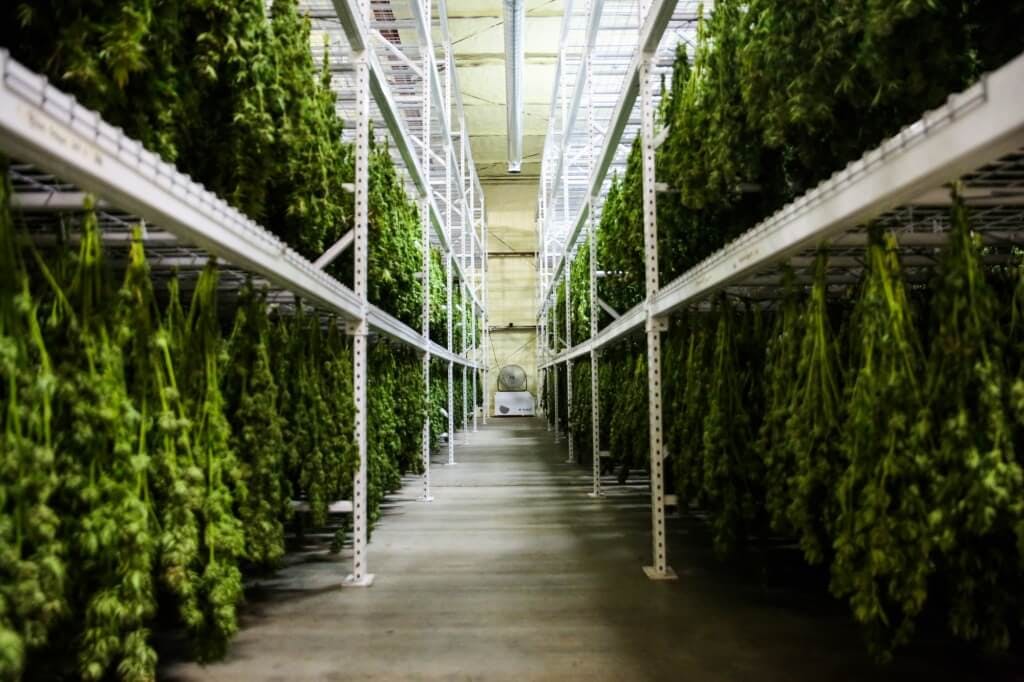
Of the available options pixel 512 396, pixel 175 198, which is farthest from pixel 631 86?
pixel 512 396

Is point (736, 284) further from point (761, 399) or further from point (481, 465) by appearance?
point (481, 465)

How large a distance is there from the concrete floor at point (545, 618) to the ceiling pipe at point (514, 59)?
19.5 feet

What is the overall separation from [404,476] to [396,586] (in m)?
3.90

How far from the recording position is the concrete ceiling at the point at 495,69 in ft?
38.1

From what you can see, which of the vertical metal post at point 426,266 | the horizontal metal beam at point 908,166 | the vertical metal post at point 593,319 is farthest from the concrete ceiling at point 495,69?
the horizontal metal beam at point 908,166

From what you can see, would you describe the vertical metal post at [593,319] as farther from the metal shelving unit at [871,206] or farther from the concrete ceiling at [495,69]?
the concrete ceiling at [495,69]

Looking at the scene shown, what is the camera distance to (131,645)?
1408 millimetres

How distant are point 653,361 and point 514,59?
656 centimetres

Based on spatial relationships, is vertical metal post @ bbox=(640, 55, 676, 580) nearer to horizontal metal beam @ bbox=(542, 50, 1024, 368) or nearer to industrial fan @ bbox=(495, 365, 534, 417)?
horizontal metal beam @ bbox=(542, 50, 1024, 368)

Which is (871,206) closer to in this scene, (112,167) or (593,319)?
(112,167)

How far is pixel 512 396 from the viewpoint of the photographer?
18.5m

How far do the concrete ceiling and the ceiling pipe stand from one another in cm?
150

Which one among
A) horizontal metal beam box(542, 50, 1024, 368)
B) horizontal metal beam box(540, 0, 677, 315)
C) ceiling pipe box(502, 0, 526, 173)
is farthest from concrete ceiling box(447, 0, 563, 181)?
horizontal metal beam box(542, 50, 1024, 368)

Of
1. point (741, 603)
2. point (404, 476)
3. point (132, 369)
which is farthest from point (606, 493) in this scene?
point (132, 369)
